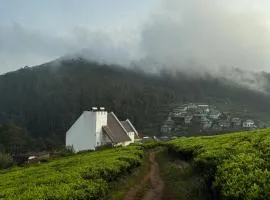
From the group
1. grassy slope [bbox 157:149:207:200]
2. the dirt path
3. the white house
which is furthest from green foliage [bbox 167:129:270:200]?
the white house

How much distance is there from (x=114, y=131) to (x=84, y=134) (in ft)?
26.4

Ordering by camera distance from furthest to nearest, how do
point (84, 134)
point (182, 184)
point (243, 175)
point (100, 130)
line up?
point (100, 130)
point (84, 134)
point (182, 184)
point (243, 175)

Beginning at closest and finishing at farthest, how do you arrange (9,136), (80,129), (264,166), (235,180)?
(235,180) → (264,166) → (80,129) → (9,136)

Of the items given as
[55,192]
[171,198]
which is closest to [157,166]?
[171,198]

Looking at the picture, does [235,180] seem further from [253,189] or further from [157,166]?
[157,166]

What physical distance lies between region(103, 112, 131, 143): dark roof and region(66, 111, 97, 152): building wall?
11.2 feet

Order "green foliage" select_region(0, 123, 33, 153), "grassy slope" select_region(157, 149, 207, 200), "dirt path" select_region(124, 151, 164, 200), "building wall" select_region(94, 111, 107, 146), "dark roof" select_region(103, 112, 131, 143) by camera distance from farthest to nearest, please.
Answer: "green foliage" select_region(0, 123, 33, 153), "dark roof" select_region(103, 112, 131, 143), "building wall" select_region(94, 111, 107, 146), "dirt path" select_region(124, 151, 164, 200), "grassy slope" select_region(157, 149, 207, 200)

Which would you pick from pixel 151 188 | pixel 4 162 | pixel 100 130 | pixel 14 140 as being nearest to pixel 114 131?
pixel 100 130

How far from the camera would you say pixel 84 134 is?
316 feet

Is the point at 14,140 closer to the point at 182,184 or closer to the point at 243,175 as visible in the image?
the point at 182,184

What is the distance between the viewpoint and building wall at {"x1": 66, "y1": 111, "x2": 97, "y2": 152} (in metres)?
95.1

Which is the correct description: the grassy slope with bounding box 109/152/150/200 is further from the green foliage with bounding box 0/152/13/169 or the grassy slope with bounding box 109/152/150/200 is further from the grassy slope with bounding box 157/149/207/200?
the green foliage with bounding box 0/152/13/169

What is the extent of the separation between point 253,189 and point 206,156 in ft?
45.4

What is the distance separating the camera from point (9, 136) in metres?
133
